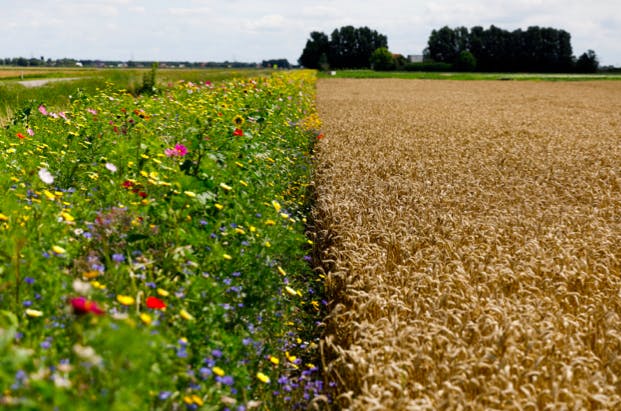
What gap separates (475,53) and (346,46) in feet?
86.4

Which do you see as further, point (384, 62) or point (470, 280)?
point (384, 62)

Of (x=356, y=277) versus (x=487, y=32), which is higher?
(x=487, y=32)

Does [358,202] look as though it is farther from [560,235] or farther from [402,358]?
[402,358]

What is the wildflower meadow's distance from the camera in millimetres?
2391

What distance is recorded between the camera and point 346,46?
12100 cm

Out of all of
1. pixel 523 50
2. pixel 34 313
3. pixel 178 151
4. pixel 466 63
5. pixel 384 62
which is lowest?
pixel 34 313

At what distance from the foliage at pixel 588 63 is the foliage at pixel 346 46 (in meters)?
37.8

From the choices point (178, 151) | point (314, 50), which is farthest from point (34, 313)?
point (314, 50)

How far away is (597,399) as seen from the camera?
323 centimetres

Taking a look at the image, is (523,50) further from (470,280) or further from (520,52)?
(470,280)

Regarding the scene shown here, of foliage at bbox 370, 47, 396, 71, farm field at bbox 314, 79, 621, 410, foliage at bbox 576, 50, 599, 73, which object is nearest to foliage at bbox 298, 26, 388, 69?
foliage at bbox 370, 47, 396, 71

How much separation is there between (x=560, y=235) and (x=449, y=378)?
10.5 ft

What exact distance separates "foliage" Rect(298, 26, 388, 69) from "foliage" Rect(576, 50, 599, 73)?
37.8 meters

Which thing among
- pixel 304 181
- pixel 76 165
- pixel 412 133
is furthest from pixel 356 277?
pixel 412 133
